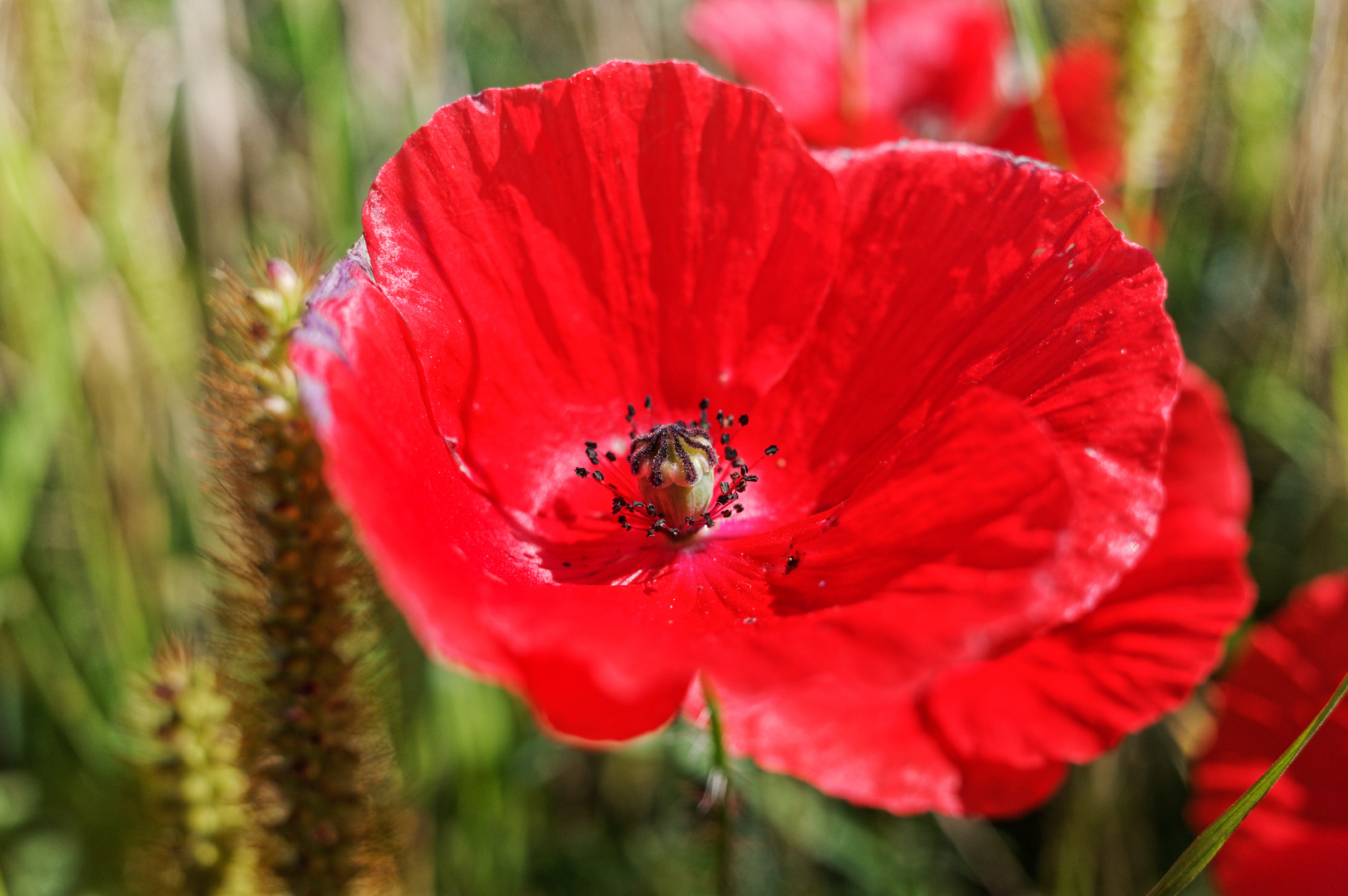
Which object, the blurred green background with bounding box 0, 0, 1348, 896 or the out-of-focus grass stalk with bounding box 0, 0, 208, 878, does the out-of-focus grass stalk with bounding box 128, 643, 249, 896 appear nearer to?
the blurred green background with bounding box 0, 0, 1348, 896

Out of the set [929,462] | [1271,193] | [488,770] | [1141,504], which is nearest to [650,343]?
[929,462]

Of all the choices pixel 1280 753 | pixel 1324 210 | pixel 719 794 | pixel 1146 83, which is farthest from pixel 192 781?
pixel 1324 210

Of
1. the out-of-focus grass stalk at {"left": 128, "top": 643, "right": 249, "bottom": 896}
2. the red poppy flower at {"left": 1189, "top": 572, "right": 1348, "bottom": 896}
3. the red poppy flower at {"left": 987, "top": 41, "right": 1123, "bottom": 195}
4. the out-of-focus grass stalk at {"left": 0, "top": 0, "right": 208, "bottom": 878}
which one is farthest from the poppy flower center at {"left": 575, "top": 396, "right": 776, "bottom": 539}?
the red poppy flower at {"left": 987, "top": 41, "right": 1123, "bottom": 195}

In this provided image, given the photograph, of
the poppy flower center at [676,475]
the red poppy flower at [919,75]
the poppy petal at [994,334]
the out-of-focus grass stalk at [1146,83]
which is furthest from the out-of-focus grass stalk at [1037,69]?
the poppy flower center at [676,475]

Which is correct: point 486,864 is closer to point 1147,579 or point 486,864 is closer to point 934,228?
point 1147,579

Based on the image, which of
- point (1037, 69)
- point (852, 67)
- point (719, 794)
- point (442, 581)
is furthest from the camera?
point (852, 67)

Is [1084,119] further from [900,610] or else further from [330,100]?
[900,610]
